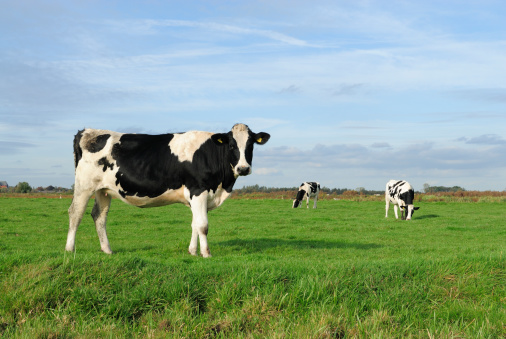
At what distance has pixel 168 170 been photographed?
11.4 m

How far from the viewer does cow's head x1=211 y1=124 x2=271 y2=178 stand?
1111cm

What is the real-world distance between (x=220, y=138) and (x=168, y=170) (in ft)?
4.80

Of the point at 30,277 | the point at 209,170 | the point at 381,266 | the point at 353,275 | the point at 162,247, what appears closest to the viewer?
the point at 30,277

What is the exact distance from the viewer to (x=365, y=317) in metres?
6.88

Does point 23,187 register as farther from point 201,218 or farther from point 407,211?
point 201,218

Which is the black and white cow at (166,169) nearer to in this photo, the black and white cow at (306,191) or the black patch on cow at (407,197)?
the black patch on cow at (407,197)

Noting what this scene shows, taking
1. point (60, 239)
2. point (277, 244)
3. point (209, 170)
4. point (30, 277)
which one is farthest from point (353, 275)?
point (60, 239)

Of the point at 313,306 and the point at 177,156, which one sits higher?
the point at 177,156

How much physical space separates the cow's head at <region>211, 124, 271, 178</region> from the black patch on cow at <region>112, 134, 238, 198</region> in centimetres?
10

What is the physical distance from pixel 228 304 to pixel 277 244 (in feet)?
24.1

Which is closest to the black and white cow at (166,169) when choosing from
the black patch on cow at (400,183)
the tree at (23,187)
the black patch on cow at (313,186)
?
the black patch on cow at (400,183)

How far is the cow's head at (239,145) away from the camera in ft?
36.4

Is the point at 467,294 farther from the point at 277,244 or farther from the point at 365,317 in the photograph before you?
the point at 277,244

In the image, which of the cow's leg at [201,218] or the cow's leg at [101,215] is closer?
the cow's leg at [201,218]
